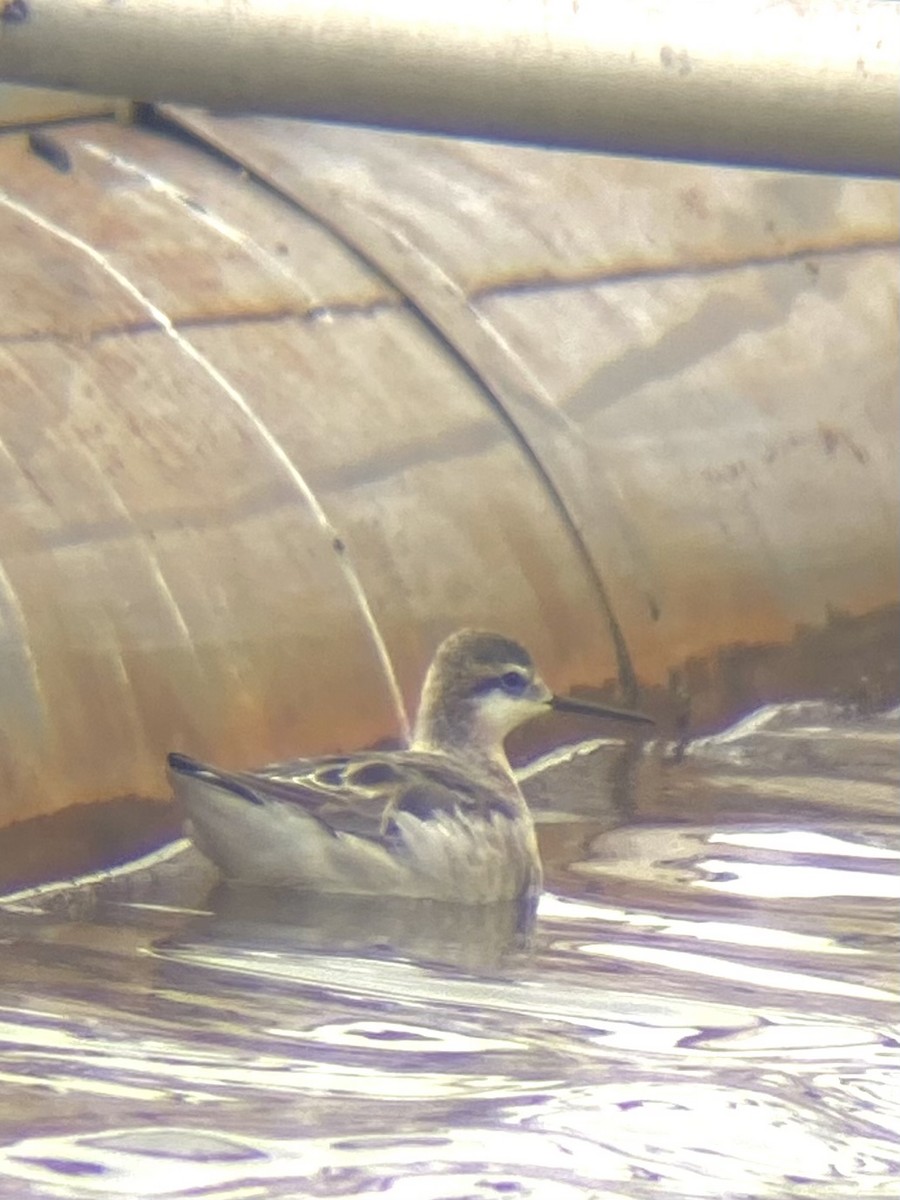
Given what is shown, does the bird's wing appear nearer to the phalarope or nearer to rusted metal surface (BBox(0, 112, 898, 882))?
the phalarope

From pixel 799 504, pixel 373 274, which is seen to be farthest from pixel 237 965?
pixel 799 504

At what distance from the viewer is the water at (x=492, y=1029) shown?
165 inches

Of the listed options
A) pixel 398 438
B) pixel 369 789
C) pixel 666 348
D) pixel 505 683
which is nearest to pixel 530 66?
pixel 369 789

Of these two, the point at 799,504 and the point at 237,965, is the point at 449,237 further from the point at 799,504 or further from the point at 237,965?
the point at 237,965

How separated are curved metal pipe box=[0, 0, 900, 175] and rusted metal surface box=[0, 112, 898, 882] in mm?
2263

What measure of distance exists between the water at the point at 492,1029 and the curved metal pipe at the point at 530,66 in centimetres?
143

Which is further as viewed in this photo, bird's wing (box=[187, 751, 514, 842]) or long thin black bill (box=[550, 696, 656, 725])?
long thin black bill (box=[550, 696, 656, 725])

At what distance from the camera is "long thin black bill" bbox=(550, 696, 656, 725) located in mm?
6918

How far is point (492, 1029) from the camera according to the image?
4.95 metres

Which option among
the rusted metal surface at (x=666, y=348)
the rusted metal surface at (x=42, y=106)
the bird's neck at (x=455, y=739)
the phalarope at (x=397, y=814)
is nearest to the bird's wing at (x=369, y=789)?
the phalarope at (x=397, y=814)

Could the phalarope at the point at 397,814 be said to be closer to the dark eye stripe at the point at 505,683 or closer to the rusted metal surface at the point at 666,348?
the dark eye stripe at the point at 505,683

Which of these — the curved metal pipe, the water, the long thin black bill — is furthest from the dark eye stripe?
the curved metal pipe

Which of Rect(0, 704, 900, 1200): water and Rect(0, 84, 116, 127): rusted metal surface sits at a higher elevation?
Rect(0, 84, 116, 127): rusted metal surface

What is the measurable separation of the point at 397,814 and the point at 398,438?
48.8 inches
